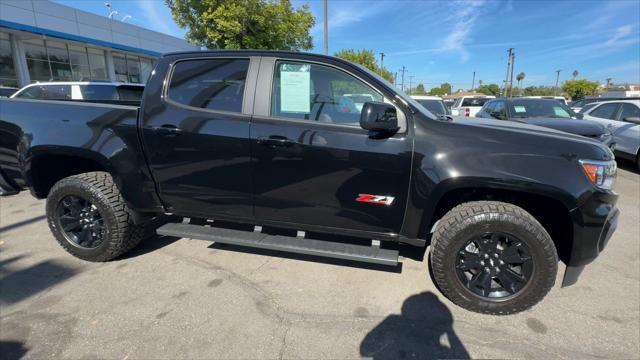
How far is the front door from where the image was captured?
253cm

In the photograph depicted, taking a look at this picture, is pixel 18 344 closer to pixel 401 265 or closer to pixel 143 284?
pixel 143 284

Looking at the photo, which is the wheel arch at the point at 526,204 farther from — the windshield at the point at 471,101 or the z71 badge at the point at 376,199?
the windshield at the point at 471,101

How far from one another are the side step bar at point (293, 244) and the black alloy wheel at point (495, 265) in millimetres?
561

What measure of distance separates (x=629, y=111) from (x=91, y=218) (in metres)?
10.9

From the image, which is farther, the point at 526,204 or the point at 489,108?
the point at 489,108

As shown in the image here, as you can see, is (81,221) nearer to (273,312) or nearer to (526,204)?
(273,312)

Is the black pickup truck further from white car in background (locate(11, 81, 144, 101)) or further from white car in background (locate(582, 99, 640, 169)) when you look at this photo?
white car in background (locate(582, 99, 640, 169))

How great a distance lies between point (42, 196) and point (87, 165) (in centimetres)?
54

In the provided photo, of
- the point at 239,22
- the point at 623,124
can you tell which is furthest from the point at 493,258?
the point at 239,22

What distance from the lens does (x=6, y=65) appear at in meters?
15.7

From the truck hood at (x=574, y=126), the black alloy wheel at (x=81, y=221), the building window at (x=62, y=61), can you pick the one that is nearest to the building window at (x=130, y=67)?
the building window at (x=62, y=61)

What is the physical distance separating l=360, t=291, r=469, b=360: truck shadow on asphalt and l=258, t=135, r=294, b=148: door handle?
59.8 inches

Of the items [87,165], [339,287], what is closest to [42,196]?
[87,165]

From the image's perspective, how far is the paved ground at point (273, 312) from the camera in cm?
222
